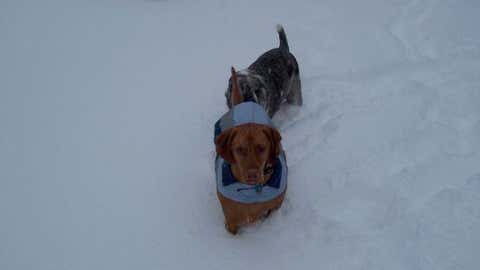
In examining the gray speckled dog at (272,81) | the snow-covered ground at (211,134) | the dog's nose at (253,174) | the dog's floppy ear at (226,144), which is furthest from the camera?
the gray speckled dog at (272,81)

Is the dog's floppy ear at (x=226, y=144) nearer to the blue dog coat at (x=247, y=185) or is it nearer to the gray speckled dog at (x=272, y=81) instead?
the blue dog coat at (x=247, y=185)

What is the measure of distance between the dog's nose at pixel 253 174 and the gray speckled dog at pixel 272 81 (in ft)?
4.63

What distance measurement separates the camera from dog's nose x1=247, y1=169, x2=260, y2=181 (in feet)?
8.50

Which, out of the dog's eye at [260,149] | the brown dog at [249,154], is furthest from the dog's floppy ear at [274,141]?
the dog's eye at [260,149]

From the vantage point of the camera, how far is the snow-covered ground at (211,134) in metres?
3.02

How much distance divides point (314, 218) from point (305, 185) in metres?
0.39

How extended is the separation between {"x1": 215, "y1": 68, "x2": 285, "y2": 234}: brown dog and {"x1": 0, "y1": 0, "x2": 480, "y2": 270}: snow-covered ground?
1.39ft

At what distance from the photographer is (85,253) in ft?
9.90

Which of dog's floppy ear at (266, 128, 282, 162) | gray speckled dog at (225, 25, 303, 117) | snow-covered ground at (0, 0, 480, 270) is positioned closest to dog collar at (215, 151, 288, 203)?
dog's floppy ear at (266, 128, 282, 162)

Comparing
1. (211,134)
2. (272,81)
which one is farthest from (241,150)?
(272,81)

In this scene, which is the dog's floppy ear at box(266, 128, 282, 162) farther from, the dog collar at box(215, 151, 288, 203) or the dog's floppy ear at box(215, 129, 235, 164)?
the dog's floppy ear at box(215, 129, 235, 164)

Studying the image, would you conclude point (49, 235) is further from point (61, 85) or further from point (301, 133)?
point (301, 133)

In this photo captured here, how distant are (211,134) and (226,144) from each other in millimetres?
1470

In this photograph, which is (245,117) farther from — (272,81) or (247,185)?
(272,81)
